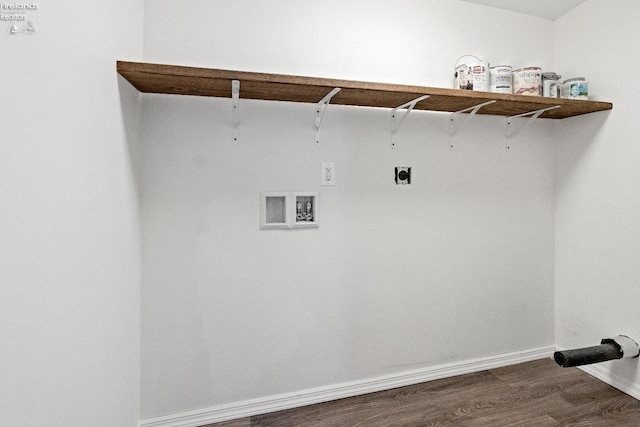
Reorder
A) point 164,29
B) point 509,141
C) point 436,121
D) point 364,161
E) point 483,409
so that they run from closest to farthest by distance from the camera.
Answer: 1. point 164,29
2. point 483,409
3. point 364,161
4. point 436,121
5. point 509,141

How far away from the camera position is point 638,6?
1.90 meters

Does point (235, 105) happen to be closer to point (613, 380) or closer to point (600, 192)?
point (600, 192)

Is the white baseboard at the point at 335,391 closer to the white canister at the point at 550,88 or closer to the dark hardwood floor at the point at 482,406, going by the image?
the dark hardwood floor at the point at 482,406

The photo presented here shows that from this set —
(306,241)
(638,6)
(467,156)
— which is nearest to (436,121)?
(467,156)

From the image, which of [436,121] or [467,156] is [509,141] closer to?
[467,156]

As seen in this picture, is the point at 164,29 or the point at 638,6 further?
the point at 638,6

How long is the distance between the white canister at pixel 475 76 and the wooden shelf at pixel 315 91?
0.11 m

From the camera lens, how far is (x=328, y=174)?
1908mm

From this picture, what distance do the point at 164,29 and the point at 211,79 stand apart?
19.1 inches

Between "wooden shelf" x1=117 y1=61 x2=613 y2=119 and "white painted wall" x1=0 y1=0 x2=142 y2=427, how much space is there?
174 millimetres

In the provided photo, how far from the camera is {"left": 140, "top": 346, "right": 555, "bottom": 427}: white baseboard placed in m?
1.72

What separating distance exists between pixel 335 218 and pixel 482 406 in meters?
1.29

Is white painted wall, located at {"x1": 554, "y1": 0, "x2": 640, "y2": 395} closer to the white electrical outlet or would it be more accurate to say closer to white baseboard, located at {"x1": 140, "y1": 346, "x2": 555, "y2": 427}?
white baseboard, located at {"x1": 140, "y1": 346, "x2": 555, "y2": 427}

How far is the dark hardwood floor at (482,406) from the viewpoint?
175 centimetres
